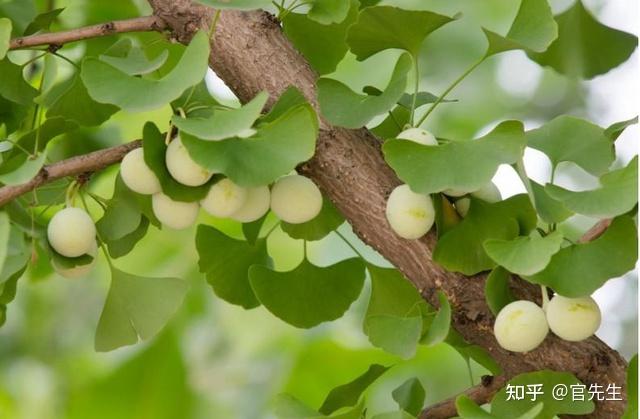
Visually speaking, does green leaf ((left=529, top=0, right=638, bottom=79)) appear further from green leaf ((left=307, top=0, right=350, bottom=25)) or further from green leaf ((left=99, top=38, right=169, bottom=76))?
green leaf ((left=99, top=38, right=169, bottom=76))

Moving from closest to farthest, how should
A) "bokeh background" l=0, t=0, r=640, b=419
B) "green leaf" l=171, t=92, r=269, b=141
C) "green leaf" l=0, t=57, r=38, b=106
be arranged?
"green leaf" l=171, t=92, r=269, b=141 < "green leaf" l=0, t=57, r=38, b=106 < "bokeh background" l=0, t=0, r=640, b=419

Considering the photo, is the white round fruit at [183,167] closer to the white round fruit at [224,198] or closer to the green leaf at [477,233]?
the white round fruit at [224,198]

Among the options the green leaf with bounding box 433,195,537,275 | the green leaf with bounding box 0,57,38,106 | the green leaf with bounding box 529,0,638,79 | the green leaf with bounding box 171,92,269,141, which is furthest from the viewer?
the green leaf with bounding box 529,0,638,79

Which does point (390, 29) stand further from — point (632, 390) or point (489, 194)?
point (632, 390)

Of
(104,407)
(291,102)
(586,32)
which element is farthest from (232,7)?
(104,407)

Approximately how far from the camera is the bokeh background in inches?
57.1

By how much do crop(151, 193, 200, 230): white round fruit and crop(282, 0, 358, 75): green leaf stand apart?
0.20m

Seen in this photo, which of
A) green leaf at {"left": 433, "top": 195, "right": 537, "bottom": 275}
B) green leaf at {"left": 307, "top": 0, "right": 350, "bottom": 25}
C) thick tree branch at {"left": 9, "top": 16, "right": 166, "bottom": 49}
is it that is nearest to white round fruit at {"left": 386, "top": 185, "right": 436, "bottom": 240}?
green leaf at {"left": 433, "top": 195, "right": 537, "bottom": 275}

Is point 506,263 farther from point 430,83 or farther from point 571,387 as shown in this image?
point 430,83

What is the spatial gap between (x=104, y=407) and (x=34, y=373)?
0.31m

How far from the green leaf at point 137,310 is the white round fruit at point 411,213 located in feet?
0.50

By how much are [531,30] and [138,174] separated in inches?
9.7

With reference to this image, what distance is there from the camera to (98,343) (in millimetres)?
743

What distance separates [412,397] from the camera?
2.42ft
